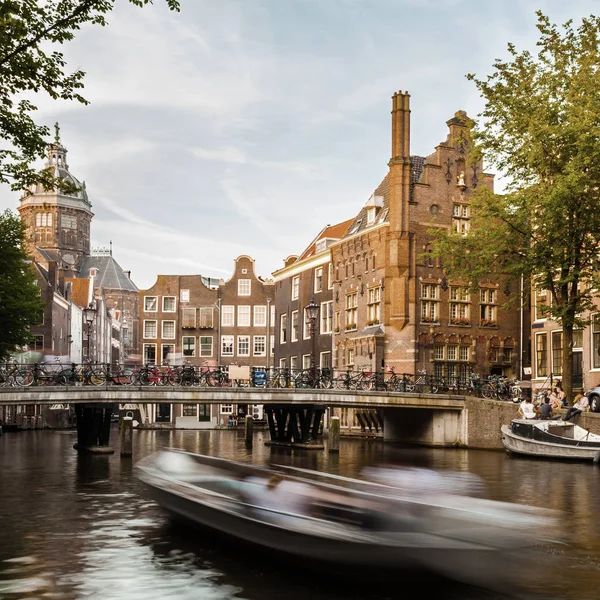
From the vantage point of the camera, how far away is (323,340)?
2410 inches

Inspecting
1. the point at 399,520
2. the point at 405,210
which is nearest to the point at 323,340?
the point at 405,210

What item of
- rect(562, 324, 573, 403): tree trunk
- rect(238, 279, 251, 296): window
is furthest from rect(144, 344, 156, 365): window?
rect(562, 324, 573, 403): tree trunk

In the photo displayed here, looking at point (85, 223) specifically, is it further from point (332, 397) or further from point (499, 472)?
point (499, 472)

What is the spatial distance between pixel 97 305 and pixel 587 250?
7962 centimetres

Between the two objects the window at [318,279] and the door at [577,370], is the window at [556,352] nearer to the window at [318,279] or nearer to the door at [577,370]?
the door at [577,370]

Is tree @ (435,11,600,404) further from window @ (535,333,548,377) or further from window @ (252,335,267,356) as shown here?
window @ (252,335,267,356)

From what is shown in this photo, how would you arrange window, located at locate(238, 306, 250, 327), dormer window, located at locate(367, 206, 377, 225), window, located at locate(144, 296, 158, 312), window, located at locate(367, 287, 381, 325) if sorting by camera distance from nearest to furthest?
window, located at locate(367, 287, 381, 325), dormer window, located at locate(367, 206, 377, 225), window, located at locate(238, 306, 250, 327), window, located at locate(144, 296, 158, 312)

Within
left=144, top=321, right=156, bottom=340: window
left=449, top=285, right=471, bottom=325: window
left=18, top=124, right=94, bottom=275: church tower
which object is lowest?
left=144, top=321, right=156, bottom=340: window

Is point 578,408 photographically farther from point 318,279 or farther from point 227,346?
point 227,346

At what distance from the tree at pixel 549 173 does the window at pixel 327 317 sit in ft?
79.8

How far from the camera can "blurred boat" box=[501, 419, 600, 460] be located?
3219 centimetres

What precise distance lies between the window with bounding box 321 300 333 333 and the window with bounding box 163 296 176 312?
72.0ft

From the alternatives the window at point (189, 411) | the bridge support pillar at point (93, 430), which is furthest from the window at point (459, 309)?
the window at point (189, 411)

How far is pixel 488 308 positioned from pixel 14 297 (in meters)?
27.3
